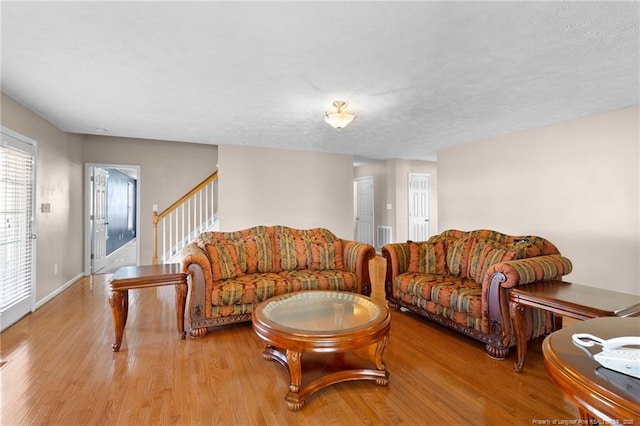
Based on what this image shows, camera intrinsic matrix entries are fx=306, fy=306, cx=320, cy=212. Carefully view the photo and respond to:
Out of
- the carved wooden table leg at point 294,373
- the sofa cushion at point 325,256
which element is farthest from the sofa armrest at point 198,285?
the carved wooden table leg at point 294,373

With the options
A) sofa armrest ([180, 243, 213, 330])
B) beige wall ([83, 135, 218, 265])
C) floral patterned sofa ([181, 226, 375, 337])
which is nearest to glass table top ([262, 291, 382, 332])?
floral patterned sofa ([181, 226, 375, 337])

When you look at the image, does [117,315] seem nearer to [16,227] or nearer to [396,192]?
[16,227]

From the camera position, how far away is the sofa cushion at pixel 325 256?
3.74m

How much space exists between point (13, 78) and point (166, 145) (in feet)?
11.2

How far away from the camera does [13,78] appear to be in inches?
106

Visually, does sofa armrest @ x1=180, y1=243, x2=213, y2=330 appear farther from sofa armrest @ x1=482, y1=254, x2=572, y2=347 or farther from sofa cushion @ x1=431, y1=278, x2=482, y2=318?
sofa armrest @ x1=482, y1=254, x2=572, y2=347

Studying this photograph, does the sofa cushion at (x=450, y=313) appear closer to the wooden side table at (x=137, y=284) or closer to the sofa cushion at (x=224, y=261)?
the sofa cushion at (x=224, y=261)

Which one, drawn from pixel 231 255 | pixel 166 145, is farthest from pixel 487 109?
pixel 166 145

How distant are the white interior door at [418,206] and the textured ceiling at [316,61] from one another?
3.57m

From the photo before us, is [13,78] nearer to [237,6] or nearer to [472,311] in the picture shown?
[237,6]

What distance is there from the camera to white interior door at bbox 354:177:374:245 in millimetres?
8320

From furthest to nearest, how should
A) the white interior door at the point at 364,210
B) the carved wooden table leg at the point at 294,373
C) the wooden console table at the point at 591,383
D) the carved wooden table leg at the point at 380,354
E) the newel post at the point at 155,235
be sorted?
the white interior door at the point at 364,210 < the newel post at the point at 155,235 < the carved wooden table leg at the point at 380,354 < the carved wooden table leg at the point at 294,373 < the wooden console table at the point at 591,383

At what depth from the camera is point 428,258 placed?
11.7 ft

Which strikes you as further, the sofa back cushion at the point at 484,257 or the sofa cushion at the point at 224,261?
the sofa cushion at the point at 224,261
